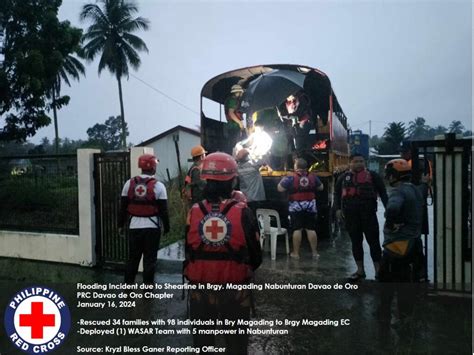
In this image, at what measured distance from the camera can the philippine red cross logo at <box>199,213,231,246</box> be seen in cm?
223

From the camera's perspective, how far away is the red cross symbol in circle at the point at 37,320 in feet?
9.74

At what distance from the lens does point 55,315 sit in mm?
3039

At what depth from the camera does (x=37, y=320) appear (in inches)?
118

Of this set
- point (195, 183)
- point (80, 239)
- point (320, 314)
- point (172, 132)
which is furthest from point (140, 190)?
point (172, 132)

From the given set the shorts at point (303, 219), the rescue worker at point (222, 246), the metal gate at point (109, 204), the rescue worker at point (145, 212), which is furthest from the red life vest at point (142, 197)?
the shorts at point (303, 219)

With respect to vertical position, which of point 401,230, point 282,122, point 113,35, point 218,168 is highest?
point 113,35

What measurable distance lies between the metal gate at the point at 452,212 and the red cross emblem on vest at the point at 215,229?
2890mm

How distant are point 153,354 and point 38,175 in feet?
14.4

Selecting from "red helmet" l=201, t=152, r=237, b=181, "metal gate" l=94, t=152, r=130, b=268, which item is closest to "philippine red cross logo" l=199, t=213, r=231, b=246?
"red helmet" l=201, t=152, r=237, b=181

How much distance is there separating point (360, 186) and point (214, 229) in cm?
299

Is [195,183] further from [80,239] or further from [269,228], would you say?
[80,239]

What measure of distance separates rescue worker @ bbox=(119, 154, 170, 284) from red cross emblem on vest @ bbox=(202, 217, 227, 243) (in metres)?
1.88

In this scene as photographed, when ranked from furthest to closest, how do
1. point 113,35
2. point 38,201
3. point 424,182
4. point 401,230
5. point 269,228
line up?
point 113,35
point 38,201
point 269,228
point 424,182
point 401,230

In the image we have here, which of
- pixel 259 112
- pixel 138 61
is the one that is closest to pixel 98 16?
pixel 138 61
